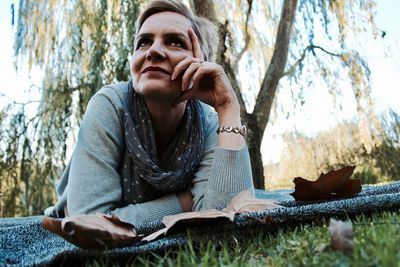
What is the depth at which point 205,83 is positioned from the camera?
1.50 m

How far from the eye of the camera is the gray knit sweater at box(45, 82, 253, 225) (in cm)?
122

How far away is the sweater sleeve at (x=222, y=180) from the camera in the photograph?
130 centimetres

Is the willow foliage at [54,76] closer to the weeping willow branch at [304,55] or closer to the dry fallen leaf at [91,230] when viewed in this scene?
the weeping willow branch at [304,55]

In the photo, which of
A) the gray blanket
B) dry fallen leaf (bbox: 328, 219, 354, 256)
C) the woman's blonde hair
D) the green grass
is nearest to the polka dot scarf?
the woman's blonde hair

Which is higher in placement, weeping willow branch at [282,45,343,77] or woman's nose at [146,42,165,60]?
weeping willow branch at [282,45,343,77]

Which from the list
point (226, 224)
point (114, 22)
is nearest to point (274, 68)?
point (114, 22)

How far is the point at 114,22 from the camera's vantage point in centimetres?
436

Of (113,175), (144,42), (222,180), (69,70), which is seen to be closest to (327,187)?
(222,180)

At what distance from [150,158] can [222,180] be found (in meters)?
0.21

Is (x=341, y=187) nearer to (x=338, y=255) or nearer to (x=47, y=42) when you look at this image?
(x=338, y=255)

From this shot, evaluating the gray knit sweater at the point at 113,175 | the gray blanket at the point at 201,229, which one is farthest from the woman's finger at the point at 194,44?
the gray blanket at the point at 201,229

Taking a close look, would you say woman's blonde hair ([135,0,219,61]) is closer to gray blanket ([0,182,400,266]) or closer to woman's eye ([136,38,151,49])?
woman's eye ([136,38,151,49])

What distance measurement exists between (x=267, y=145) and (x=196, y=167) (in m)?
4.61

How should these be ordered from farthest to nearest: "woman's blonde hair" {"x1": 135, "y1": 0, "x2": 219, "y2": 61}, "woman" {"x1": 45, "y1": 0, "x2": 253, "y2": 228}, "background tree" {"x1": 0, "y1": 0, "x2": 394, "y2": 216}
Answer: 1. "background tree" {"x1": 0, "y1": 0, "x2": 394, "y2": 216}
2. "woman's blonde hair" {"x1": 135, "y1": 0, "x2": 219, "y2": 61}
3. "woman" {"x1": 45, "y1": 0, "x2": 253, "y2": 228}
